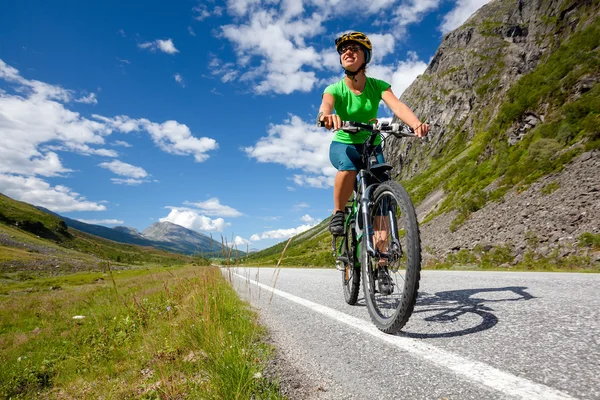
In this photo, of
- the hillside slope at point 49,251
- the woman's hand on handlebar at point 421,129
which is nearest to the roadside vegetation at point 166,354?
the hillside slope at point 49,251

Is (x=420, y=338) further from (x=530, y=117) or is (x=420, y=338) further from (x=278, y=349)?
(x=530, y=117)

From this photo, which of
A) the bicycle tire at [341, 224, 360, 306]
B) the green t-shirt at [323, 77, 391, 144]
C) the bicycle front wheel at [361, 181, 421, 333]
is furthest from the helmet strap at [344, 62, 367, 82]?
the bicycle tire at [341, 224, 360, 306]

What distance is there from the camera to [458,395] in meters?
1.70

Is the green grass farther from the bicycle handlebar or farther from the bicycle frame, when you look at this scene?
the bicycle handlebar

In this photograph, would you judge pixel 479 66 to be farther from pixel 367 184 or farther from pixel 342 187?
pixel 367 184

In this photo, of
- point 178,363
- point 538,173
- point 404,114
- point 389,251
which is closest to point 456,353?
point 389,251

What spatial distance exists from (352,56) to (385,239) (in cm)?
253

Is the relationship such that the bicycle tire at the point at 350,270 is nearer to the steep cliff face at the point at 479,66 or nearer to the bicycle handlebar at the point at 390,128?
the bicycle handlebar at the point at 390,128

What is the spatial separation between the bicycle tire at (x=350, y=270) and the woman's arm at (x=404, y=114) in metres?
1.53

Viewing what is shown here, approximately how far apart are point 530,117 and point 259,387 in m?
38.4

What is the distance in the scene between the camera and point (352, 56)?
14.6ft

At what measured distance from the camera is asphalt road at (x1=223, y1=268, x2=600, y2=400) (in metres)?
1.79

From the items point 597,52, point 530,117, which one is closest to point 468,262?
point 530,117

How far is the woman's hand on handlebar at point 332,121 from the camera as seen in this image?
3.80m
